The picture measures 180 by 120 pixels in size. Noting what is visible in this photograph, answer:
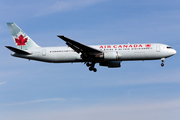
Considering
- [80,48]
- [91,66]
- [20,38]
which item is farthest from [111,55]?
[20,38]

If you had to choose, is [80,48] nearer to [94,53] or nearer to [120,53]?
[94,53]

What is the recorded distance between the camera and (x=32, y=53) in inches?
1708

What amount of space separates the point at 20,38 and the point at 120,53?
1729cm

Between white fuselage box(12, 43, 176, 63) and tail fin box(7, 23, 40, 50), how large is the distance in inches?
113

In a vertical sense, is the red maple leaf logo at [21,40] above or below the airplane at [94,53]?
above

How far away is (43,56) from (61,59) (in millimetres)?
3095

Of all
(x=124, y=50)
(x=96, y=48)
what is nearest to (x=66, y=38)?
(x=96, y=48)

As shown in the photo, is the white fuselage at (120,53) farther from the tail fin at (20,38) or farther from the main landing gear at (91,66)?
the tail fin at (20,38)

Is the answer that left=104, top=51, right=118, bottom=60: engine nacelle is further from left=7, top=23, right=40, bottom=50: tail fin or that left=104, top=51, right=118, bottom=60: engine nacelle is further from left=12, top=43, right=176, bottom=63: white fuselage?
left=7, top=23, right=40, bottom=50: tail fin

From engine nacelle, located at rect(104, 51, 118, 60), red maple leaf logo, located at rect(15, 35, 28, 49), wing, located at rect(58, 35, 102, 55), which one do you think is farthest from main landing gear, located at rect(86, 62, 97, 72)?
red maple leaf logo, located at rect(15, 35, 28, 49)

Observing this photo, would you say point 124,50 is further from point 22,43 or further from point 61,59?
point 22,43

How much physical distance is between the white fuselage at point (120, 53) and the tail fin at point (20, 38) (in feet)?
9.44

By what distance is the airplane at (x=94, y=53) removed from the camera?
40250 millimetres

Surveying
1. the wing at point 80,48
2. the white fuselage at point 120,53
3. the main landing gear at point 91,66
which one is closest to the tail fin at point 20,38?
the white fuselage at point 120,53
